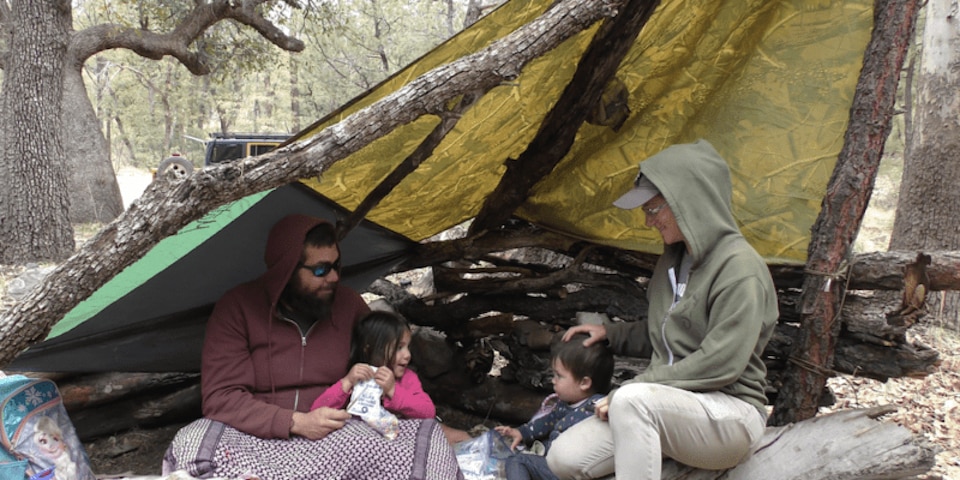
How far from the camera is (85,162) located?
14383 mm

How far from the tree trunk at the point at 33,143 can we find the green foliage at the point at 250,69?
3.40 m

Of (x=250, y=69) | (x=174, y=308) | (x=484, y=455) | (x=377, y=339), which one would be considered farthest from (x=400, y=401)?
(x=250, y=69)

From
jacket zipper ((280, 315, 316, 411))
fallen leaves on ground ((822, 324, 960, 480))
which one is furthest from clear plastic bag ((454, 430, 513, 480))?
fallen leaves on ground ((822, 324, 960, 480))

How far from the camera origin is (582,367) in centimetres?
327

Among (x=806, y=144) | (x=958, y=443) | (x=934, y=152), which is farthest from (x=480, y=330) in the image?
(x=934, y=152)

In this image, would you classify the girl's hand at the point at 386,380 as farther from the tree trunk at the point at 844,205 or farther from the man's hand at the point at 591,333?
the tree trunk at the point at 844,205

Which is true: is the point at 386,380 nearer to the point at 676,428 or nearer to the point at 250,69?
the point at 676,428

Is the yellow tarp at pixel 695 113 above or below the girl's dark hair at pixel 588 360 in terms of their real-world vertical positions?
above

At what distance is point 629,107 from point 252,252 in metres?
2.23

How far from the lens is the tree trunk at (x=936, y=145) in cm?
615

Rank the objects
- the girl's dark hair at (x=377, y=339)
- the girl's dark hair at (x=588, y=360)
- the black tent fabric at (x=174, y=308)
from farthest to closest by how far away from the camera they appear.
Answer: the black tent fabric at (x=174, y=308), the girl's dark hair at (x=377, y=339), the girl's dark hair at (x=588, y=360)

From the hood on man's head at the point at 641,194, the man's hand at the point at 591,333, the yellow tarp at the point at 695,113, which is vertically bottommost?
the man's hand at the point at 591,333

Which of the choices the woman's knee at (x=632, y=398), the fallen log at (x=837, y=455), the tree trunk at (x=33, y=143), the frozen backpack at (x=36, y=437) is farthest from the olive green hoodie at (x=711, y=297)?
the tree trunk at (x=33, y=143)

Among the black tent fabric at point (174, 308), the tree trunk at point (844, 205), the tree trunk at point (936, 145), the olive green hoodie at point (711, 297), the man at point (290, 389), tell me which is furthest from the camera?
the tree trunk at point (936, 145)
